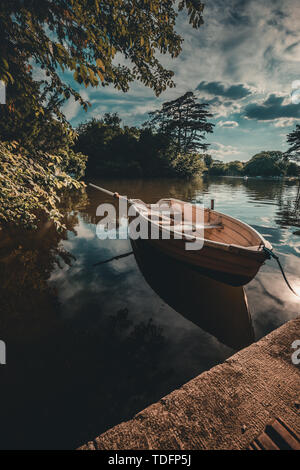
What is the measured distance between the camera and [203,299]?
451 cm

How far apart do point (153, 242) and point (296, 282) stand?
3.89m

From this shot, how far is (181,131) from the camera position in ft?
159

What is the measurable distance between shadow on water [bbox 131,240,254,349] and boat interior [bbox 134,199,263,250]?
1.21 metres

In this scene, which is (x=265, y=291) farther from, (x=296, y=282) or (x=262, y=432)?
(x=262, y=432)

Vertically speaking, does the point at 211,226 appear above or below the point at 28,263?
above

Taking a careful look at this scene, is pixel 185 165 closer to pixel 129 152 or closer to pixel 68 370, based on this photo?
pixel 129 152

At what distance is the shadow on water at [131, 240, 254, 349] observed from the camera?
142 inches

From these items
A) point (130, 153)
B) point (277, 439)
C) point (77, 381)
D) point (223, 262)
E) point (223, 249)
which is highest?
point (130, 153)

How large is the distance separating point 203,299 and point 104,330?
2.34m

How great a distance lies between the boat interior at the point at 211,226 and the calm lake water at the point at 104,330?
118 centimetres

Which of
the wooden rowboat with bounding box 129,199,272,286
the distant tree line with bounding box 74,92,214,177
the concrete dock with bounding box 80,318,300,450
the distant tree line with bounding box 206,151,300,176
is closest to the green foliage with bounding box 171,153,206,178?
the distant tree line with bounding box 74,92,214,177

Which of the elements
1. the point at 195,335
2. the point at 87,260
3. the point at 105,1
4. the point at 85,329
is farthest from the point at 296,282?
the point at 105,1

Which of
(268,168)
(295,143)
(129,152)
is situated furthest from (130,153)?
(268,168)

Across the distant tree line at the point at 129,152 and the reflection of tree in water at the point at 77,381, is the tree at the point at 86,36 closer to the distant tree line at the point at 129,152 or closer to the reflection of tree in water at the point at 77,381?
the reflection of tree in water at the point at 77,381
